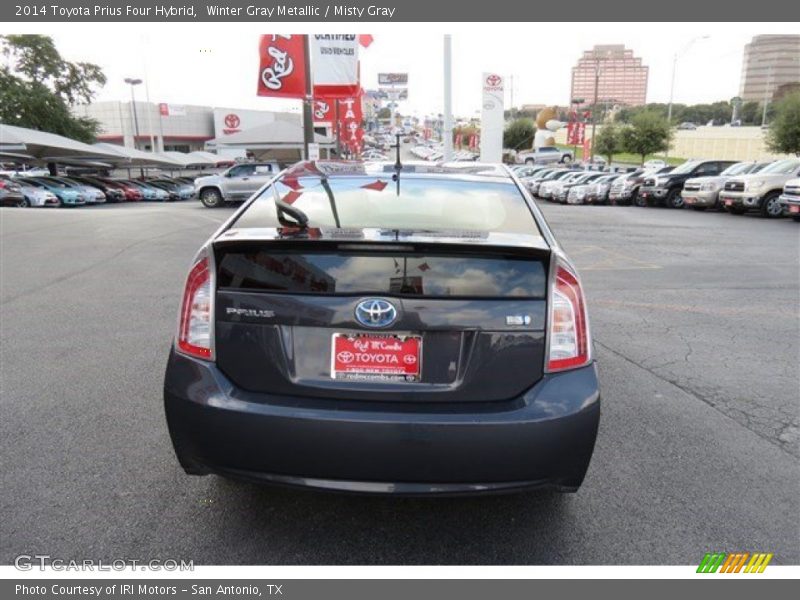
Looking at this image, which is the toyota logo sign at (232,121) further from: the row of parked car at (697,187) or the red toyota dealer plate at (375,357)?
the red toyota dealer plate at (375,357)

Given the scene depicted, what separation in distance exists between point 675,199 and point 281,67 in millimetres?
16556

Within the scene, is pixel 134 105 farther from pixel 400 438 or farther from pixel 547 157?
pixel 400 438

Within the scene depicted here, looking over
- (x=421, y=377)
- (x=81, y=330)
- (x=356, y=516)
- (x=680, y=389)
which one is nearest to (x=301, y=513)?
(x=356, y=516)

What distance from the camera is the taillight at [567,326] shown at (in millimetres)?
2574

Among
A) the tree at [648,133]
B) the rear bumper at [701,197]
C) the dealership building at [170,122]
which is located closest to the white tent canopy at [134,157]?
the dealership building at [170,122]

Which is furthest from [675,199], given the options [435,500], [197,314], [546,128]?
[546,128]

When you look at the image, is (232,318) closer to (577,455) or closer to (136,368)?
(577,455)

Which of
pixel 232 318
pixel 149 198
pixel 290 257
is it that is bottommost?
pixel 149 198

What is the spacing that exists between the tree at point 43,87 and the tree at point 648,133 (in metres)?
45.5

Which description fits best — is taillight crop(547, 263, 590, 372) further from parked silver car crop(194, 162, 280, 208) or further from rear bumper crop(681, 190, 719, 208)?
parked silver car crop(194, 162, 280, 208)

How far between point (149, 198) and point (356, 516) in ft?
125

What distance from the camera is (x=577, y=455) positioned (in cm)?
254

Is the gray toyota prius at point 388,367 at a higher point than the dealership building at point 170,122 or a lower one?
lower

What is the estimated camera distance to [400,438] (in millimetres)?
2418
